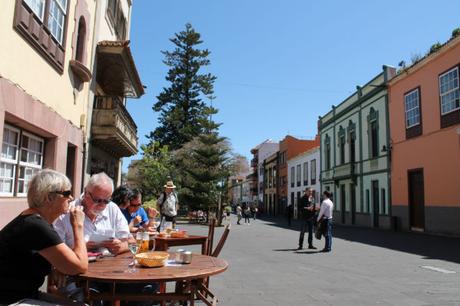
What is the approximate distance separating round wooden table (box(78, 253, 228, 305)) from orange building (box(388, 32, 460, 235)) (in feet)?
57.4

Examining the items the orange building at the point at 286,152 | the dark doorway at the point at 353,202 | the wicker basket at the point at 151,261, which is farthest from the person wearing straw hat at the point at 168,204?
the orange building at the point at 286,152

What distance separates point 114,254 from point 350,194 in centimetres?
2920

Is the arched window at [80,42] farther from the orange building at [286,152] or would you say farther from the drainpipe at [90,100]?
the orange building at [286,152]

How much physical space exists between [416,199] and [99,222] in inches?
826

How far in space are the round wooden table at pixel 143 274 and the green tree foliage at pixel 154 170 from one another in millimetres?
33004

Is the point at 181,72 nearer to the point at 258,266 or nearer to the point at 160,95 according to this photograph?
the point at 160,95

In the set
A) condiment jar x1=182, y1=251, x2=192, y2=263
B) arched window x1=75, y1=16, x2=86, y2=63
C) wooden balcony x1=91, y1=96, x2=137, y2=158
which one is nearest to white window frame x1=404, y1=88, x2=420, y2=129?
wooden balcony x1=91, y1=96, x2=137, y2=158

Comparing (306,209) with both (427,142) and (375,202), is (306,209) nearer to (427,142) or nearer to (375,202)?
(427,142)

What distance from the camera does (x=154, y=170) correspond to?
124 ft

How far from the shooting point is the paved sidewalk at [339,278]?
246 inches

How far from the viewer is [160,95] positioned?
157 feet

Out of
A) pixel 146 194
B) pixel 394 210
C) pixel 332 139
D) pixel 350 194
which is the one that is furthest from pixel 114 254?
pixel 146 194

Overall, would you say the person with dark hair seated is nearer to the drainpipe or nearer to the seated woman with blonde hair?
the seated woman with blonde hair

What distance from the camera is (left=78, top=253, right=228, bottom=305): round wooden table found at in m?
3.02
